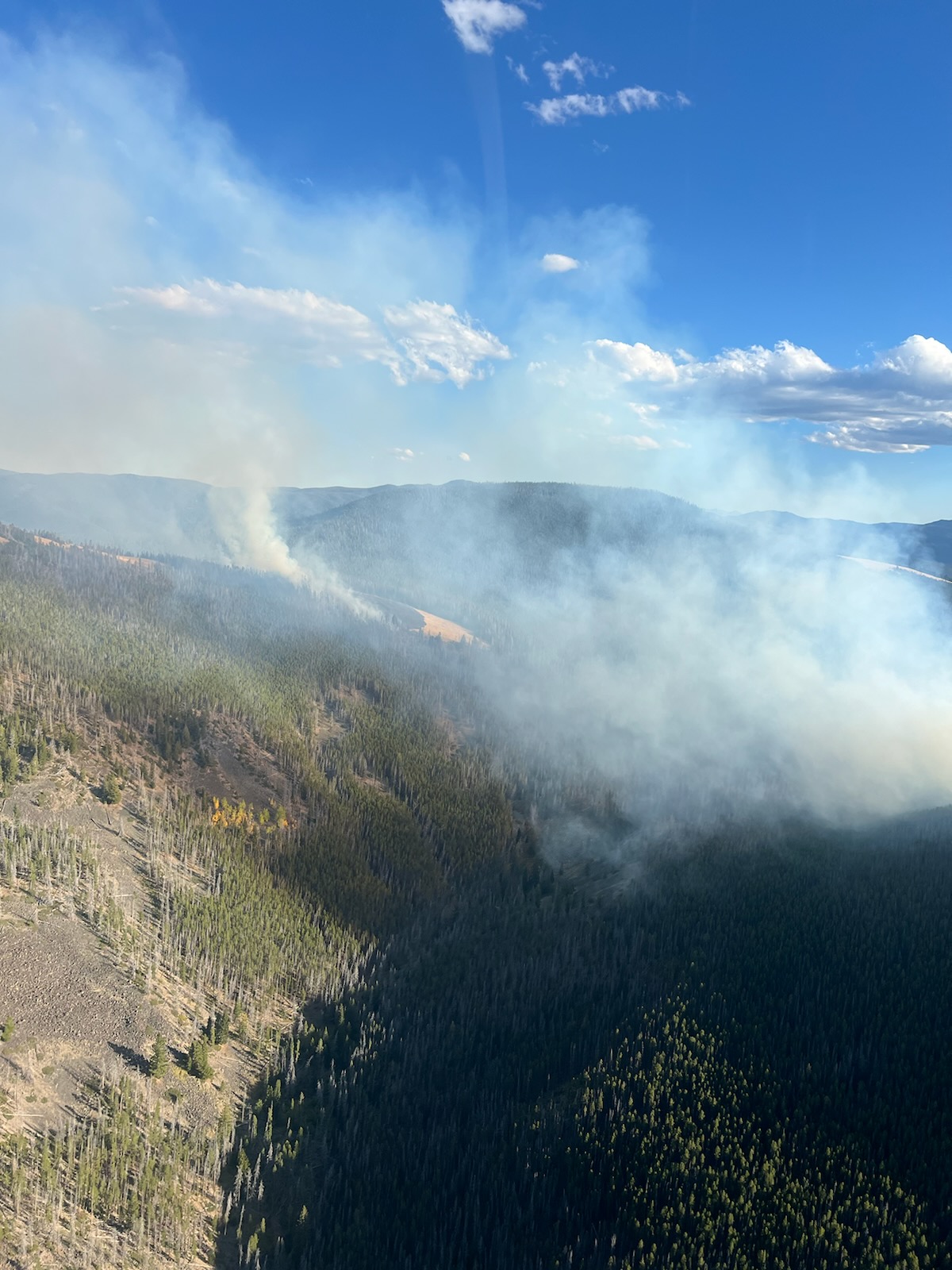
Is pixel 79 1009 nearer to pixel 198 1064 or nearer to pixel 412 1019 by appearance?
pixel 198 1064

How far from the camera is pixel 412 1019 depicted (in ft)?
347

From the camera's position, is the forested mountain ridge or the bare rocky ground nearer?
the forested mountain ridge

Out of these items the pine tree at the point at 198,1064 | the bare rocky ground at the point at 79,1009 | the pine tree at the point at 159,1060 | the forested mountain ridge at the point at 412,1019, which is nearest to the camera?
the forested mountain ridge at the point at 412,1019

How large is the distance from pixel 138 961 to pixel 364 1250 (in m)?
43.5

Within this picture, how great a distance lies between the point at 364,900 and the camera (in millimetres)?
132250

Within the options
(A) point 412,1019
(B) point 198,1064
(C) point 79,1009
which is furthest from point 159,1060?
(A) point 412,1019

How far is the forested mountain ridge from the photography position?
222ft

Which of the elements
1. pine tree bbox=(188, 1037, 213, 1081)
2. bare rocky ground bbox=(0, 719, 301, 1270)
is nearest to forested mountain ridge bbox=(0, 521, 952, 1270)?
bare rocky ground bbox=(0, 719, 301, 1270)

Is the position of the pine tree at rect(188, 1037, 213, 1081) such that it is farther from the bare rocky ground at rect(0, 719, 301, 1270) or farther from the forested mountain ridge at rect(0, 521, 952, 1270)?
the bare rocky ground at rect(0, 719, 301, 1270)

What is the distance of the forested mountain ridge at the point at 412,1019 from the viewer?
2662 inches

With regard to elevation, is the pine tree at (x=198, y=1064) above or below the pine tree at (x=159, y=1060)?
below

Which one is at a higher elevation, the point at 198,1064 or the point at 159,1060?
the point at 159,1060

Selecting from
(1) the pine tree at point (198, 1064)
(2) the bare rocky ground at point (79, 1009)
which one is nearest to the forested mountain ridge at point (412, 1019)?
(2) the bare rocky ground at point (79, 1009)

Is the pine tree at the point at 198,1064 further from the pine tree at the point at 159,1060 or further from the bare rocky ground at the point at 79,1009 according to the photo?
the pine tree at the point at 159,1060
